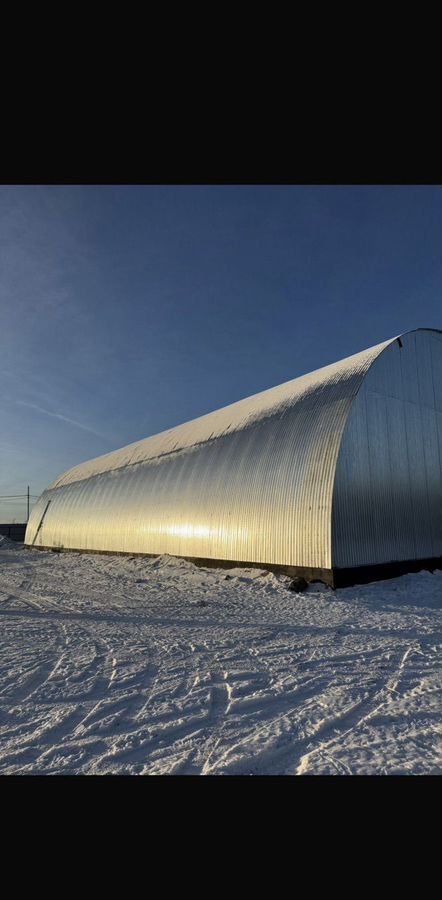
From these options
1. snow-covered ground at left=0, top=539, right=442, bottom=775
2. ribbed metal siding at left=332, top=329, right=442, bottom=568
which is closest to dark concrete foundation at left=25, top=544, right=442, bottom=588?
ribbed metal siding at left=332, top=329, right=442, bottom=568

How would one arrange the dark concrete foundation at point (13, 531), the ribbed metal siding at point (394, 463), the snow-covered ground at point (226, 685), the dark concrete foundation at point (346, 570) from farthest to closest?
the dark concrete foundation at point (13, 531) < the ribbed metal siding at point (394, 463) < the dark concrete foundation at point (346, 570) < the snow-covered ground at point (226, 685)

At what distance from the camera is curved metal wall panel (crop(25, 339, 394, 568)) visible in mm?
16438

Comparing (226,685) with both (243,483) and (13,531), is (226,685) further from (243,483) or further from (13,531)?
(13,531)

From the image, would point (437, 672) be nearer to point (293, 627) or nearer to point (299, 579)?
point (293, 627)

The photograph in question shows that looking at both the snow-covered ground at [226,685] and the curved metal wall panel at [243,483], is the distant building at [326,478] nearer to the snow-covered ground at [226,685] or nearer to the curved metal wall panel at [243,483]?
the curved metal wall panel at [243,483]

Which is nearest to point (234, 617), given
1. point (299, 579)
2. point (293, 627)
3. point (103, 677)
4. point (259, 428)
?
point (293, 627)

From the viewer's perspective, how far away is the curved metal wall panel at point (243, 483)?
16.4 meters

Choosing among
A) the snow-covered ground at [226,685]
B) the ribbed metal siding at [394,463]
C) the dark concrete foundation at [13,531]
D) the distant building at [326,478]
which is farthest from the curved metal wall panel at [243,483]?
the dark concrete foundation at [13,531]

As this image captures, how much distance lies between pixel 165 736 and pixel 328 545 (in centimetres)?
1038

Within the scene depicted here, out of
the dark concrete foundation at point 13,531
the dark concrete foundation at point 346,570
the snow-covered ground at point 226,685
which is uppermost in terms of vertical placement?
the dark concrete foundation at point 13,531

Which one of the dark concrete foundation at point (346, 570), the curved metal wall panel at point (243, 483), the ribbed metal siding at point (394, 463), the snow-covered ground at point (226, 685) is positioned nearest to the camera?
the snow-covered ground at point (226, 685)

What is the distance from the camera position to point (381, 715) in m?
5.81

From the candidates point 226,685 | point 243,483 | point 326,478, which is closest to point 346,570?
point 326,478

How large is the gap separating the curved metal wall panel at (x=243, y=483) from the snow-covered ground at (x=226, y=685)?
3098 millimetres
